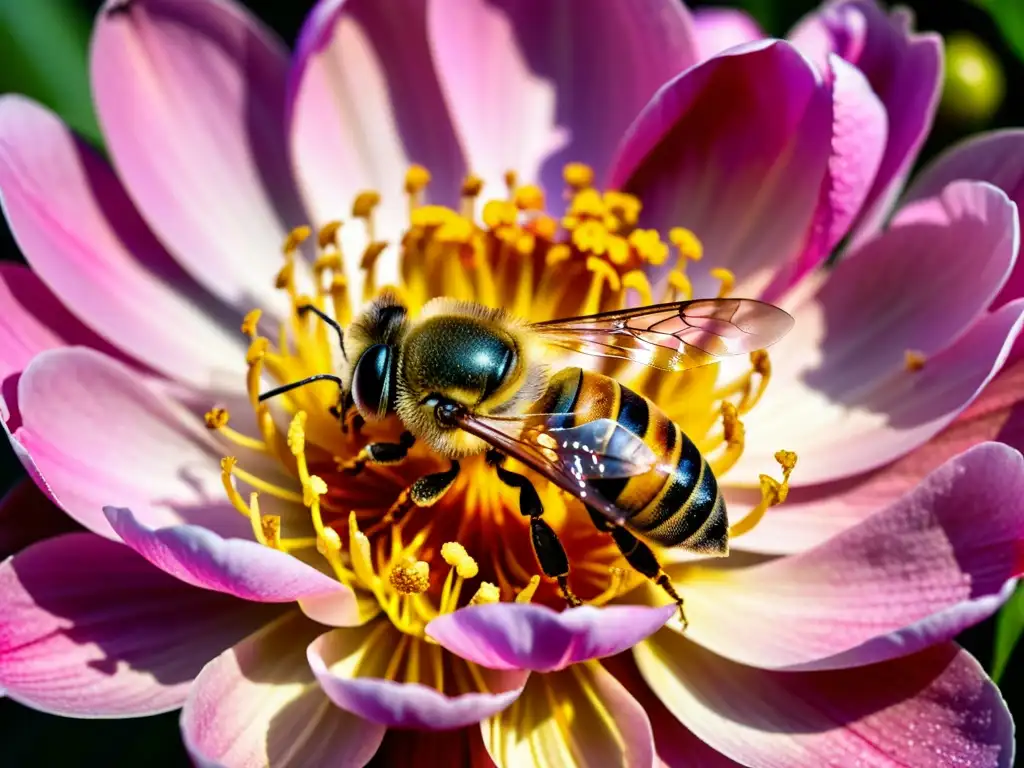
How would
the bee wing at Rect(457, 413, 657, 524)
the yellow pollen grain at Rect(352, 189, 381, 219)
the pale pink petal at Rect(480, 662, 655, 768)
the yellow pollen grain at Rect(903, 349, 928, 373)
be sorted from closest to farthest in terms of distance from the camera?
1. the bee wing at Rect(457, 413, 657, 524)
2. the pale pink petal at Rect(480, 662, 655, 768)
3. the yellow pollen grain at Rect(903, 349, 928, 373)
4. the yellow pollen grain at Rect(352, 189, 381, 219)

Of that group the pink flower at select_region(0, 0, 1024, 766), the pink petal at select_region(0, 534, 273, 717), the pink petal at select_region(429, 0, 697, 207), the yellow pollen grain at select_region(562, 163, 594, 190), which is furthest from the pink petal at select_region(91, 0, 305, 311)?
the pink petal at select_region(0, 534, 273, 717)

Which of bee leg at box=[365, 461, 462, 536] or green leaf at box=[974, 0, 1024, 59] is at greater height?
green leaf at box=[974, 0, 1024, 59]

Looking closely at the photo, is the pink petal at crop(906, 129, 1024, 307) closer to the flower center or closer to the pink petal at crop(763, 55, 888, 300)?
→ the pink petal at crop(763, 55, 888, 300)

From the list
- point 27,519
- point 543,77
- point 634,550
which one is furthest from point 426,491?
point 543,77

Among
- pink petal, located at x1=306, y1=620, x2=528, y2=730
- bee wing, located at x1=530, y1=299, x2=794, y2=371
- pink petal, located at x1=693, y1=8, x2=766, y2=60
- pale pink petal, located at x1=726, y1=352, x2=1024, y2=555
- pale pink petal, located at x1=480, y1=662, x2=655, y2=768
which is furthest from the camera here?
pink petal, located at x1=693, y1=8, x2=766, y2=60

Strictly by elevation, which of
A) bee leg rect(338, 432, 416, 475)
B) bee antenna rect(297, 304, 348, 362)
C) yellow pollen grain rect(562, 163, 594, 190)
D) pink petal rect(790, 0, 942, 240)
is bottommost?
bee leg rect(338, 432, 416, 475)

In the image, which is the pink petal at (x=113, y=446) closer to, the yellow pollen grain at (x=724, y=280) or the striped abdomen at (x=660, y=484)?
the striped abdomen at (x=660, y=484)
